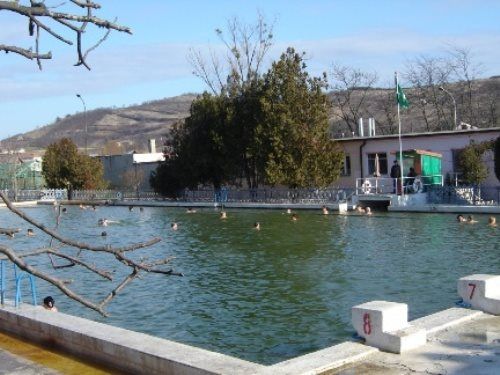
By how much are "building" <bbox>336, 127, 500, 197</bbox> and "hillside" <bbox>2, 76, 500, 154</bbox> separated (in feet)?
109

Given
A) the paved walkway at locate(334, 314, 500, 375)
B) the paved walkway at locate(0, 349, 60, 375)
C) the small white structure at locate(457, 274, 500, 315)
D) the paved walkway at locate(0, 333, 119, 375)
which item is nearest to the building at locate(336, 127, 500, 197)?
the small white structure at locate(457, 274, 500, 315)

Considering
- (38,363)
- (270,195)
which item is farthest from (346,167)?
(38,363)

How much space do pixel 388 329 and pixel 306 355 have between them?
1097mm

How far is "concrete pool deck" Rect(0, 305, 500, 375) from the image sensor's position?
757 centimetres

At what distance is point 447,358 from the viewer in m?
7.96

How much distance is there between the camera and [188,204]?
159ft

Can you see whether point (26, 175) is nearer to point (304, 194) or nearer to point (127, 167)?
point (127, 167)

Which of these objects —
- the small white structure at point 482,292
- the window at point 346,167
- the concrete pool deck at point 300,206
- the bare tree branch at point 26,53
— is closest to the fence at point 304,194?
the concrete pool deck at point 300,206

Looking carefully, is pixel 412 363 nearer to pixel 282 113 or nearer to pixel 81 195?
pixel 282 113

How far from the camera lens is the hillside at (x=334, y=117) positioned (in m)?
83.2

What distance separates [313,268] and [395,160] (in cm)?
2317

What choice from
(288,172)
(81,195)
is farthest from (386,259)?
(81,195)

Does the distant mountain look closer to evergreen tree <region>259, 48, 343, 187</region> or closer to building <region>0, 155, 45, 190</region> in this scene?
building <region>0, 155, 45, 190</region>

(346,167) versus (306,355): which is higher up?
(346,167)
